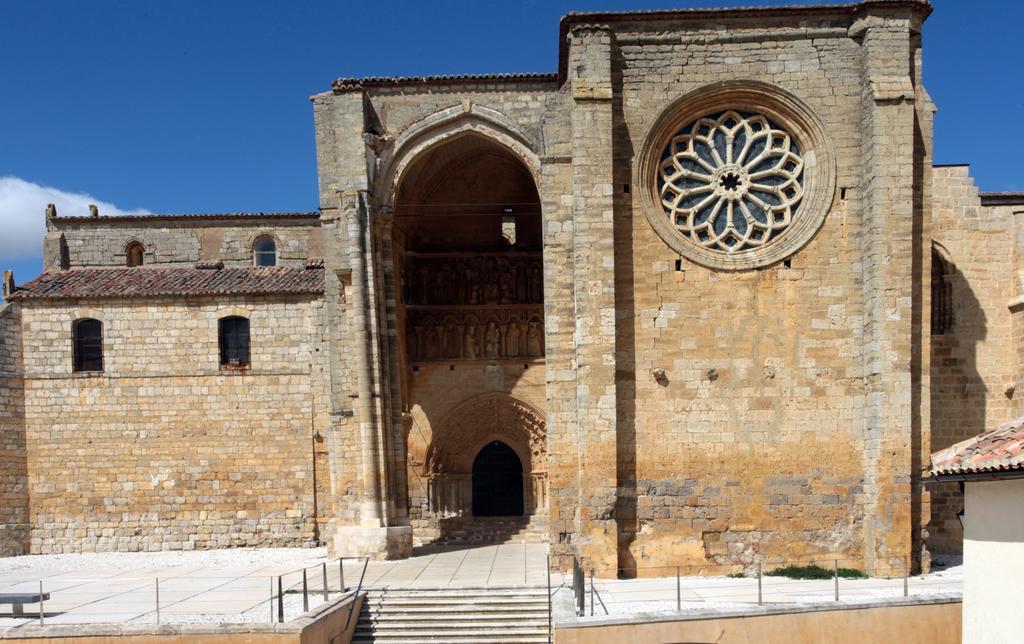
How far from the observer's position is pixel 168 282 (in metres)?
16.5

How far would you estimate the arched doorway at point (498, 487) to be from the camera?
1600 cm

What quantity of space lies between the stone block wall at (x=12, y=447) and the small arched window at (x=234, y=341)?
4.43m

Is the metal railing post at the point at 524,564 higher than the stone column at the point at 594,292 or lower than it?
lower

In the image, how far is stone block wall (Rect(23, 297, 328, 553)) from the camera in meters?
15.8

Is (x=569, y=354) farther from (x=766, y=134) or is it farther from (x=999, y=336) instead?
(x=999, y=336)

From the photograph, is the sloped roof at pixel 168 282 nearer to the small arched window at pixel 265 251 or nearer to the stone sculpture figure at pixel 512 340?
the small arched window at pixel 265 251

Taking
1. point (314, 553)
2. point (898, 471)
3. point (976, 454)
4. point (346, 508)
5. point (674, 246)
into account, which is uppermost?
point (674, 246)

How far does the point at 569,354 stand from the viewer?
11.7 m

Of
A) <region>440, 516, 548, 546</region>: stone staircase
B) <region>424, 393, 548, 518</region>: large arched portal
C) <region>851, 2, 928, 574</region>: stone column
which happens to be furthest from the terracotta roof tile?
<region>851, 2, 928, 574</region>: stone column

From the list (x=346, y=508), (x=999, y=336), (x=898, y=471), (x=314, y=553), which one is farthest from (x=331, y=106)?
(x=999, y=336)

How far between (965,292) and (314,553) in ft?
45.1

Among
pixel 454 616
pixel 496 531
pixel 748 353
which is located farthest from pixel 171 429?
pixel 748 353

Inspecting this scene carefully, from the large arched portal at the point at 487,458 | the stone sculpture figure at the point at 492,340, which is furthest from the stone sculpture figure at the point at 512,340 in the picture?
the large arched portal at the point at 487,458

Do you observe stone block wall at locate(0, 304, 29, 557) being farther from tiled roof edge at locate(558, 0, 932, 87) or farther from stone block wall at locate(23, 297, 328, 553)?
tiled roof edge at locate(558, 0, 932, 87)
